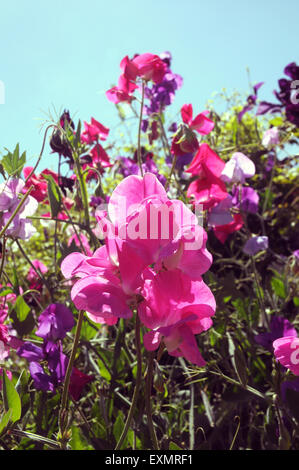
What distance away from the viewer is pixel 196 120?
89cm

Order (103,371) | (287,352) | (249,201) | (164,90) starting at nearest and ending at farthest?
(287,352)
(103,371)
(249,201)
(164,90)

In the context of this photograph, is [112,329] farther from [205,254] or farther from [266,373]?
[205,254]

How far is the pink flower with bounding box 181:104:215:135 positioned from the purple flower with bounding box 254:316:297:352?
1.24 ft

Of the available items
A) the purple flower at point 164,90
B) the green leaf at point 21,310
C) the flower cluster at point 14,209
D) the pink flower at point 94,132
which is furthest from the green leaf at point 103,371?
the purple flower at point 164,90

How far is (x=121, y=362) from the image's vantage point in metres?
0.87

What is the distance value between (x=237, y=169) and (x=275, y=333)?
0.99 feet

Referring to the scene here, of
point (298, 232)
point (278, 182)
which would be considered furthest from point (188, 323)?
point (278, 182)

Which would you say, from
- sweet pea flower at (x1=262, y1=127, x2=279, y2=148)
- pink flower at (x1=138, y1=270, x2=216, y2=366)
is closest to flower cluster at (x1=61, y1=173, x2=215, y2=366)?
pink flower at (x1=138, y1=270, x2=216, y2=366)

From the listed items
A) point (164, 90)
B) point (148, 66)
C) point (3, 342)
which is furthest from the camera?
point (164, 90)

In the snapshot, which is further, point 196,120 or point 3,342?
point 196,120

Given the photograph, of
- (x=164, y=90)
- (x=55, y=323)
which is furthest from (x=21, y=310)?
(x=164, y=90)

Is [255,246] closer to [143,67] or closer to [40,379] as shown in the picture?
[143,67]

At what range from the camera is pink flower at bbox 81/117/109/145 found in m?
1.14

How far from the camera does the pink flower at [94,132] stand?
3.73ft
